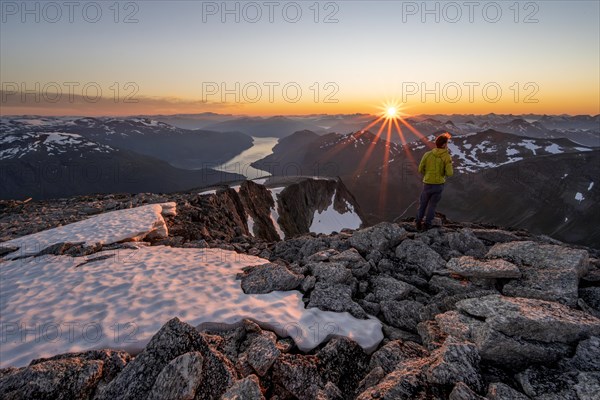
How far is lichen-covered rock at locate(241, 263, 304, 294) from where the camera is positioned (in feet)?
30.6

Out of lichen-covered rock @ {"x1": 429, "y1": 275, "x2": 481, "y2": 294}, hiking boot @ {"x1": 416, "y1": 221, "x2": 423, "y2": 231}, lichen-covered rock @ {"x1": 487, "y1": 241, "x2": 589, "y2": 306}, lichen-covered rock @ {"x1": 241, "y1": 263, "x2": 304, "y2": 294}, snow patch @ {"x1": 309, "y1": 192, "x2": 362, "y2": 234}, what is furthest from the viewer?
snow patch @ {"x1": 309, "y1": 192, "x2": 362, "y2": 234}

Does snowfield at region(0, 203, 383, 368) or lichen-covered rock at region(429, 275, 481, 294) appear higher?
lichen-covered rock at region(429, 275, 481, 294)

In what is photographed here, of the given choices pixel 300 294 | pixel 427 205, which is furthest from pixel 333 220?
pixel 300 294

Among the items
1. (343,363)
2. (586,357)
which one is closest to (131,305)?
(343,363)

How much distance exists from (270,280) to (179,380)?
15.7 feet

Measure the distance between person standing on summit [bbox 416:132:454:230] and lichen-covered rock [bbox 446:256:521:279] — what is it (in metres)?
4.15

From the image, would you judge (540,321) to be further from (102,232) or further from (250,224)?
(250,224)

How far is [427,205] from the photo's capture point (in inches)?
535

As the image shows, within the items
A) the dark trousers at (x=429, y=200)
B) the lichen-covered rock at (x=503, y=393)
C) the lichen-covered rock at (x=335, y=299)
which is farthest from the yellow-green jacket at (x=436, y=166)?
Answer: the lichen-covered rock at (x=503, y=393)

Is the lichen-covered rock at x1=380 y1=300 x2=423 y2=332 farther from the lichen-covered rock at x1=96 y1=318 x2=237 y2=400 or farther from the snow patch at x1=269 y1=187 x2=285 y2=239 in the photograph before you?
the snow patch at x1=269 y1=187 x2=285 y2=239

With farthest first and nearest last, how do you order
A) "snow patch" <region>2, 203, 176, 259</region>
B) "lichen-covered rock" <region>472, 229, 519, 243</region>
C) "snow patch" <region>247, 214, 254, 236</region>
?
"snow patch" <region>247, 214, 254, 236</region>, "snow patch" <region>2, 203, 176, 259</region>, "lichen-covered rock" <region>472, 229, 519, 243</region>

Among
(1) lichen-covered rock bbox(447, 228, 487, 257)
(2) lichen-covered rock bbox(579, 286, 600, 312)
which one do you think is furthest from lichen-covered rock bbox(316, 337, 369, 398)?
(1) lichen-covered rock bbox(447, 228, 487, 257)

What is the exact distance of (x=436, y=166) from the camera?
12500mm

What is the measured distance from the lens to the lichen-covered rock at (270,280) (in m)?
9.32
